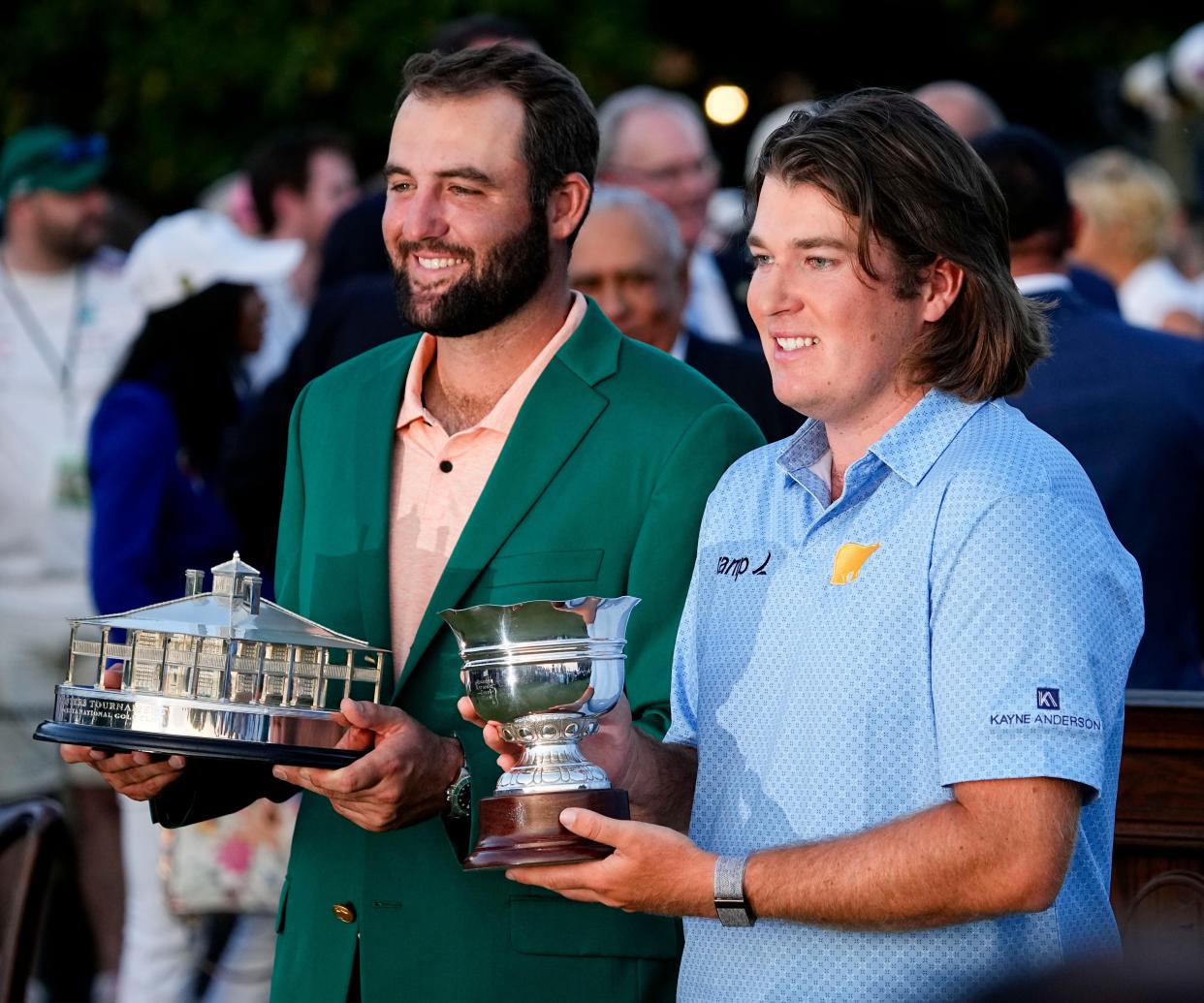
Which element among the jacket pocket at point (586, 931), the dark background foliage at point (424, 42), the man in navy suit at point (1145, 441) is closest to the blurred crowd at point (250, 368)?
the man in navy suit at point (1145, 441)

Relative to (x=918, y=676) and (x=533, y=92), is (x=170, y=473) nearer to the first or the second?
(x=533, y=92)

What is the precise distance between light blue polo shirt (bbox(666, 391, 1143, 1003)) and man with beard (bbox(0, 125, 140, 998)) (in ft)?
14.8

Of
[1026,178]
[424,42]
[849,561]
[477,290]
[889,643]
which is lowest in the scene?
[889,643]

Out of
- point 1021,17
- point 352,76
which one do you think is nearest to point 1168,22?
point 1021,17

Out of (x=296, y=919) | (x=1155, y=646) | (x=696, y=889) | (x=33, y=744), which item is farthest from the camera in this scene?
(x=33, y=744)

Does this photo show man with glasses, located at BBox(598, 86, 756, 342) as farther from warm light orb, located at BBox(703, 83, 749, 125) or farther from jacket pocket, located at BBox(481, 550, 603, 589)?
jacket pocket, located at BBox(481, 550, 603, 589)

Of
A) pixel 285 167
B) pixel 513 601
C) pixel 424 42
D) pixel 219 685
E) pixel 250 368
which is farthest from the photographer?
pixel 424 42

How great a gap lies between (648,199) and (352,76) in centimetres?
920

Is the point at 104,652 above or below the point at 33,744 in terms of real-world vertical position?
below

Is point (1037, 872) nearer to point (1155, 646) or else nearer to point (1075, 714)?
point (1075, 714)

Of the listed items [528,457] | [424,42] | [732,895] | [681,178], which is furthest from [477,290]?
[424,42]

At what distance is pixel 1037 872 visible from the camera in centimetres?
246

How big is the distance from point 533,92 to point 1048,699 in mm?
1659

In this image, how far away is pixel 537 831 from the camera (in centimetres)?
272
